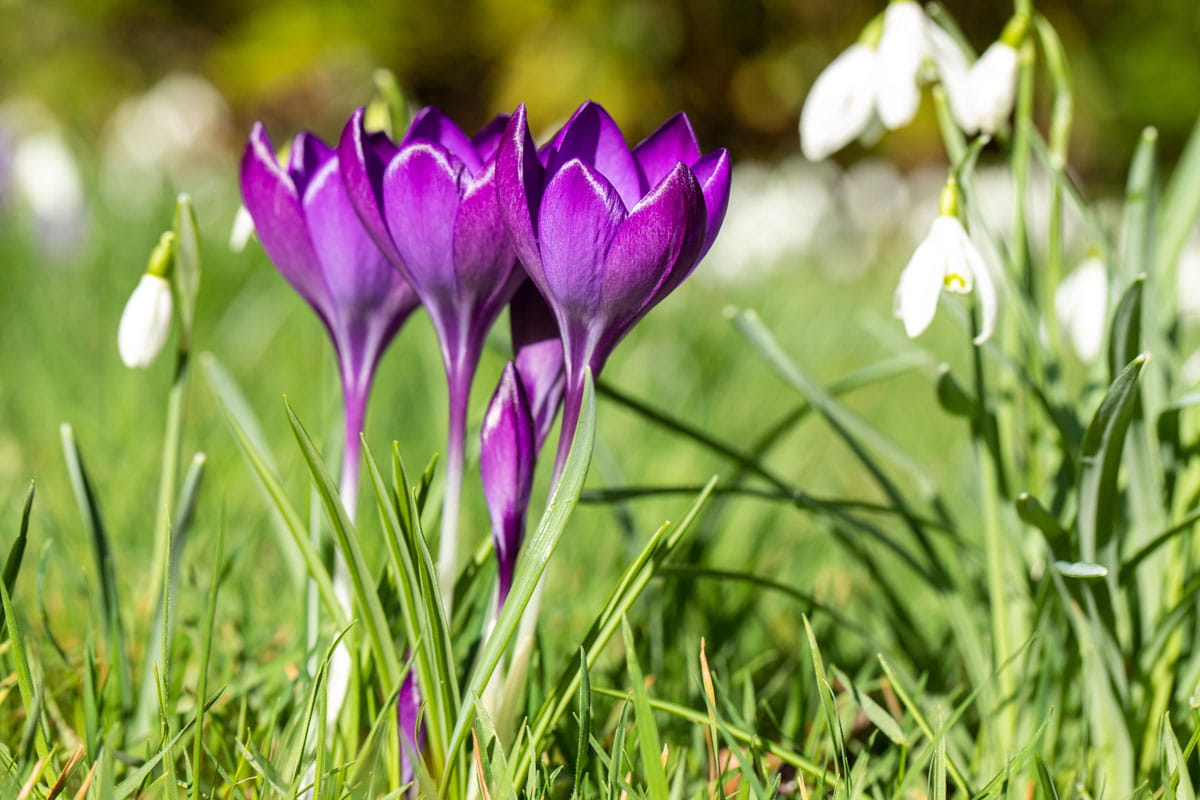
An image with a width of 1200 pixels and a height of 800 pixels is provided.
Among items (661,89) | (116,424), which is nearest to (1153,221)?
(116,424)

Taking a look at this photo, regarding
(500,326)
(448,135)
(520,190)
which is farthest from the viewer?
(500,326)

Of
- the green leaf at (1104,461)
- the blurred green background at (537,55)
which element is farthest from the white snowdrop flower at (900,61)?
the blurred green background at (537,55)

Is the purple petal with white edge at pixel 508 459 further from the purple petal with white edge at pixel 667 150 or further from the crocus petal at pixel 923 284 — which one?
the crocus petal at pixel 923 284

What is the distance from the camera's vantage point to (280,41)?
7398mm

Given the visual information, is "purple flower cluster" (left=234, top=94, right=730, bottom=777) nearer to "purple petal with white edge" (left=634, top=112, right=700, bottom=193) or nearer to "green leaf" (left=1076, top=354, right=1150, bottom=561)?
"purple petal with white edge" (left=634, top=112, right=700, bottom=193)

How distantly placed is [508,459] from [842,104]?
402 mm

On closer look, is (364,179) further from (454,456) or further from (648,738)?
(648,738)

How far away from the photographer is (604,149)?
2.04ft

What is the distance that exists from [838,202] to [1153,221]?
477 centimetres

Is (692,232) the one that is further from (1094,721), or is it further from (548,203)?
(1094,721)

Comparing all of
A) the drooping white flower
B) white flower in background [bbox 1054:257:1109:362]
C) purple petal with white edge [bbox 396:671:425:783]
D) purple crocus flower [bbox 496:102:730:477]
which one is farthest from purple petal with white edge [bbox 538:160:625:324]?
white flower in background [bbox 1054:257:1109:362]

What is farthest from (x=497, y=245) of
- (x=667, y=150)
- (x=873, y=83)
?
(x=873, y=83)

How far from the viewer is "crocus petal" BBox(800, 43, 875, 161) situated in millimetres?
802

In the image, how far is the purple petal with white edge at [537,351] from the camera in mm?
659
